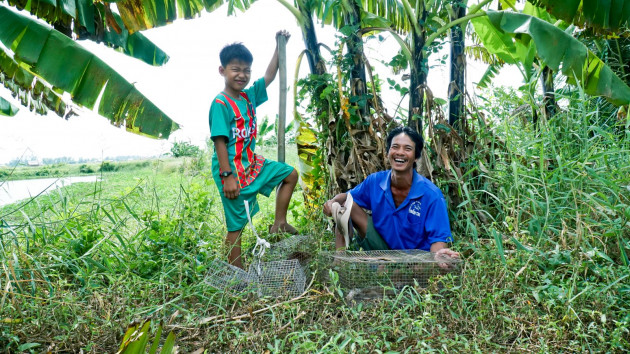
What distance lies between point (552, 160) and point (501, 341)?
85.0 inches

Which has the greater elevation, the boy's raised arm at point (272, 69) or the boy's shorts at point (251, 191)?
the boy's raised arm at point (272, 69)

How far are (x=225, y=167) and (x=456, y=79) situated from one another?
7.23 feet

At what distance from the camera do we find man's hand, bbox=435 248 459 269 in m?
2.82

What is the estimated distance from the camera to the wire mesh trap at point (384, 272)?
280 centimetres

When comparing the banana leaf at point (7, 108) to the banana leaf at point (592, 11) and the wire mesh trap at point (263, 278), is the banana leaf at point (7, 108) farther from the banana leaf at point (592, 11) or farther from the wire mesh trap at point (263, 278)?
the banana leaf at point (592, 11)

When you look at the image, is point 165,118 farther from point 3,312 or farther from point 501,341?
point 501,341

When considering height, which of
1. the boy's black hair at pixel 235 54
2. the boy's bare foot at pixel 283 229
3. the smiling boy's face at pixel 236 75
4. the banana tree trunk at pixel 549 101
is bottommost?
the boy's bare foot at pixel 283 229

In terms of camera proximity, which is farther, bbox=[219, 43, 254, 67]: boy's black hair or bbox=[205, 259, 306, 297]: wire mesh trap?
bbox=[219, 43, 254, 67]: boy's black hair

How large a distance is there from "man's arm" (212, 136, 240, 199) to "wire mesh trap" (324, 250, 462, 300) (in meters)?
0.96

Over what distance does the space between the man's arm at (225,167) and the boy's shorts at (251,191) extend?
0.33ft

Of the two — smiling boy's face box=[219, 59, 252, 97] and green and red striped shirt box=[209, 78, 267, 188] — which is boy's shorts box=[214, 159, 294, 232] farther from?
smiling boy's face box=[219, 59, 252, 97]

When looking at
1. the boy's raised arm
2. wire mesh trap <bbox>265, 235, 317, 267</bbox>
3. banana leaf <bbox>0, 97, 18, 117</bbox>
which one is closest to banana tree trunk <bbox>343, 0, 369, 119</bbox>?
the boy's raised arm

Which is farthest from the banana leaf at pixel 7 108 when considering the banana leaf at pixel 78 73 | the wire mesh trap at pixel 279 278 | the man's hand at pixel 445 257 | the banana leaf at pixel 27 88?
the man's hand at pixel 445 257

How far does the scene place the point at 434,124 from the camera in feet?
13.5
